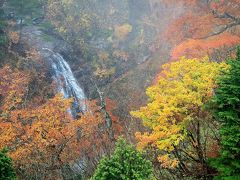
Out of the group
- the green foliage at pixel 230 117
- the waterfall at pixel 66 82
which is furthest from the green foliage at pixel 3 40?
the green foliage at pixel 230 117

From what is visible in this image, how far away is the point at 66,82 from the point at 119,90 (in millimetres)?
6422

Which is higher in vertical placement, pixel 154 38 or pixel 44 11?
pixel 44 11

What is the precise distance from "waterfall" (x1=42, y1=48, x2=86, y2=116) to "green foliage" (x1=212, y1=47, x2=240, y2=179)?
69.4ft

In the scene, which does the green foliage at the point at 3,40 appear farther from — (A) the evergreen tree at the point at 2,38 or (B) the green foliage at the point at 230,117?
(B) the green foliage at the point at 230,117

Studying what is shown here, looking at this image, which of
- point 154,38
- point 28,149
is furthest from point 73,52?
point 28,149

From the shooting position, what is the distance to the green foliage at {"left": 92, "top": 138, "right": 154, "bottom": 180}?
9.43m

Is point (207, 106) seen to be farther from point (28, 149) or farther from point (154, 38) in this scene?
point (154, 38)

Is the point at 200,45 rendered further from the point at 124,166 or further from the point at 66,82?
the point at 124,166

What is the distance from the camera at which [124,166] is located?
9.52 meters

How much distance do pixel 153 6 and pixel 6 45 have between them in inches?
901

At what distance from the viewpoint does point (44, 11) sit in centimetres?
4303

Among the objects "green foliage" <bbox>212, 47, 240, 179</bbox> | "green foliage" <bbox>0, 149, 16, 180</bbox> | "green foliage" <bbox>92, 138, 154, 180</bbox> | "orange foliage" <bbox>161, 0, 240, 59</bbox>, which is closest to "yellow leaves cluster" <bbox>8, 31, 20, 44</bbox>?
"orange foliage" <bbox>161, 0, 240, 59</bbox>

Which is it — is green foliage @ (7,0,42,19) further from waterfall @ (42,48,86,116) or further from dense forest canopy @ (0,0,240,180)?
waterfall @ (42,48,86,116)

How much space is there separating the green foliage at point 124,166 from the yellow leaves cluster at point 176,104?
6.35 ft
